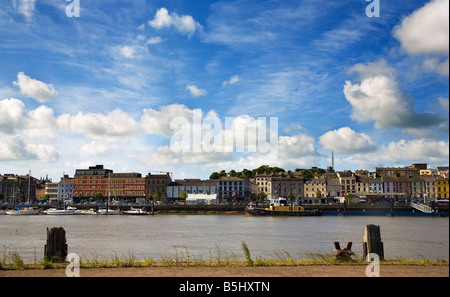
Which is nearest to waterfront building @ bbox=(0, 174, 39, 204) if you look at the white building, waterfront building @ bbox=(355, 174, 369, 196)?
the white building

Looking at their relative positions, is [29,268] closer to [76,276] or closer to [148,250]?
[76,276]

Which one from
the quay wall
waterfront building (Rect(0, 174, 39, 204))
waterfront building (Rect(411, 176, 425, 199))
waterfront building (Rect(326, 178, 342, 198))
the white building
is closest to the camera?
the quay wall

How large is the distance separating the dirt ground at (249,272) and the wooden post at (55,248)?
1887 millimetres

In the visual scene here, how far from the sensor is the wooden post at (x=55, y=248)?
14703 millimetres

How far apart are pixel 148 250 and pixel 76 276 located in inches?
751

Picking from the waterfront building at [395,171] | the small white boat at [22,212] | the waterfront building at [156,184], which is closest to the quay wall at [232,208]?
the small white boat at [22,212]

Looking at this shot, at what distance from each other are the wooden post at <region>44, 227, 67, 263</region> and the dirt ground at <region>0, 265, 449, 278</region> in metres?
1.89

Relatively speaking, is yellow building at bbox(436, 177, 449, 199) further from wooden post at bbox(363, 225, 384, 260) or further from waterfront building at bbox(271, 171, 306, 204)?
wooden post at bbox(363, 225, 384, 260)

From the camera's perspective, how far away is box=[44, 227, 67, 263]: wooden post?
1470cm

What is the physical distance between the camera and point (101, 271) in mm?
12609

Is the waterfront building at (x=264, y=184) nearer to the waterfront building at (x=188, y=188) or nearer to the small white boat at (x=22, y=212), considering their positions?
the waterfront building at (x=188, y=188)
